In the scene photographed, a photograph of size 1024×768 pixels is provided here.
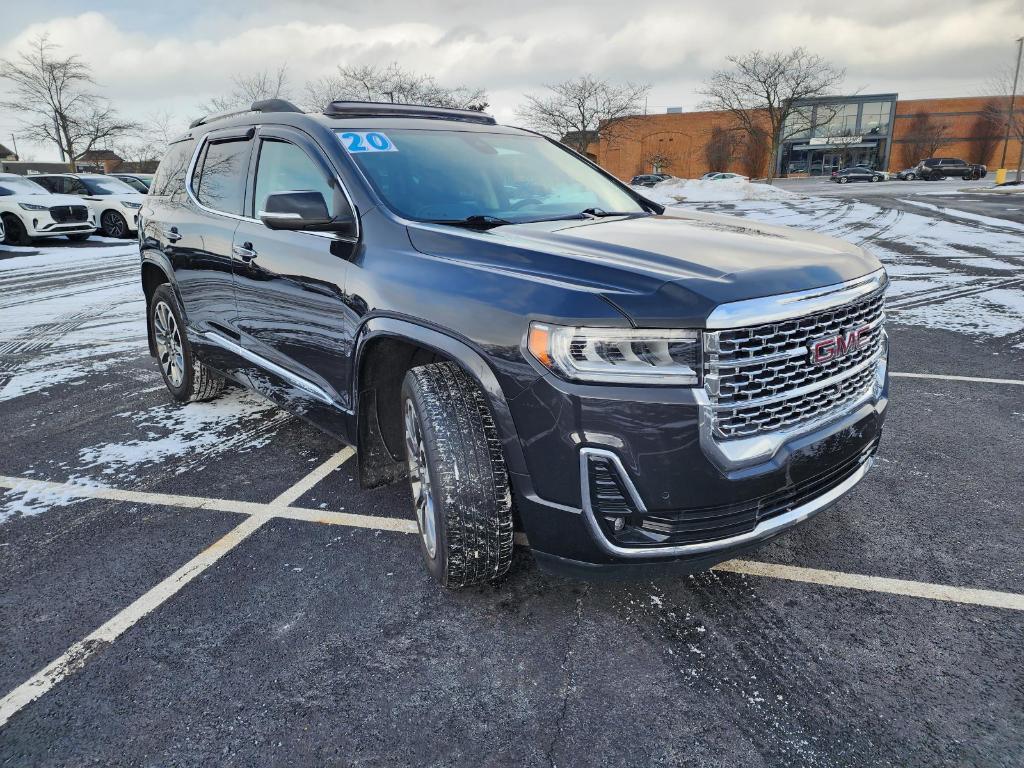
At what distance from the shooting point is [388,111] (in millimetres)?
3734

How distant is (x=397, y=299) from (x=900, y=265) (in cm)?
1025

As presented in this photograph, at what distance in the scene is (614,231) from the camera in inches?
112

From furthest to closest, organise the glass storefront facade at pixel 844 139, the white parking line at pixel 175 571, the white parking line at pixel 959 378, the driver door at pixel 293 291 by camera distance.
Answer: the glass storefront facade at pixel 844 139
the white parking line at pixel 959 378
the driver door at pixel 293 291
the white parking line at pixel 175 571

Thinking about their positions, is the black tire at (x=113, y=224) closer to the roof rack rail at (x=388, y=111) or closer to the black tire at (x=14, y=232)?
the black tire at (x=14, y=232)

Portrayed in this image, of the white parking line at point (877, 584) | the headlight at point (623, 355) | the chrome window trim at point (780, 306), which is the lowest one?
the white parking line at point (877, 584)

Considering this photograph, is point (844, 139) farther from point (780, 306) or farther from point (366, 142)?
point (780, 306)

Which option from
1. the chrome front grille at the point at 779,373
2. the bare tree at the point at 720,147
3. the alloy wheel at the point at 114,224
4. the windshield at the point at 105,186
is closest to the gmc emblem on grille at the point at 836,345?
the chrome front grille at the point at 779,373

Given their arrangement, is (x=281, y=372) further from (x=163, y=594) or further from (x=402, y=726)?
(x=402, y=726)

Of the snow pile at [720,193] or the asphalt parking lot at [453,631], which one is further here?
the snow pile at [720,193]

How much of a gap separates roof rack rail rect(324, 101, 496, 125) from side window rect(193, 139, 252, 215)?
1.99 feet

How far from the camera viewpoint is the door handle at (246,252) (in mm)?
3594

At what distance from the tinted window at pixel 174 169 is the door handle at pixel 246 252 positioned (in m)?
1.28

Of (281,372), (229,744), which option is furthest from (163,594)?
(281,372)

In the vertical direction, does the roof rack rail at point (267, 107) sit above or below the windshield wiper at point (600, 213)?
above
